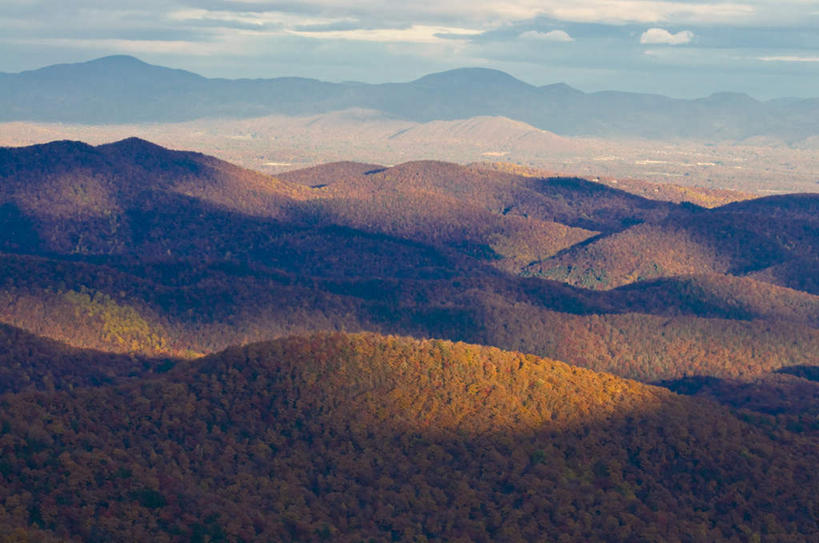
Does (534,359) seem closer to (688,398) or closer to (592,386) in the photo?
(592,386)

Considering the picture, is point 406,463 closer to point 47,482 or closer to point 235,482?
point 235,482

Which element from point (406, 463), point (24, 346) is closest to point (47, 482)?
point (406, 463)

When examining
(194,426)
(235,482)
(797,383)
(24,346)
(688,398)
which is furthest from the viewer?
(797,383)

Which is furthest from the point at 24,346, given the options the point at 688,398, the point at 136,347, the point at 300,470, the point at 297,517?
the point at 688,398

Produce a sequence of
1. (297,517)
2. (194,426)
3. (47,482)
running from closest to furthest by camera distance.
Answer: (47,482) < (297,517) < (194,426)

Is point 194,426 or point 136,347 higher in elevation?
point 194,426

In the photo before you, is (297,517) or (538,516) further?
(538,516)
